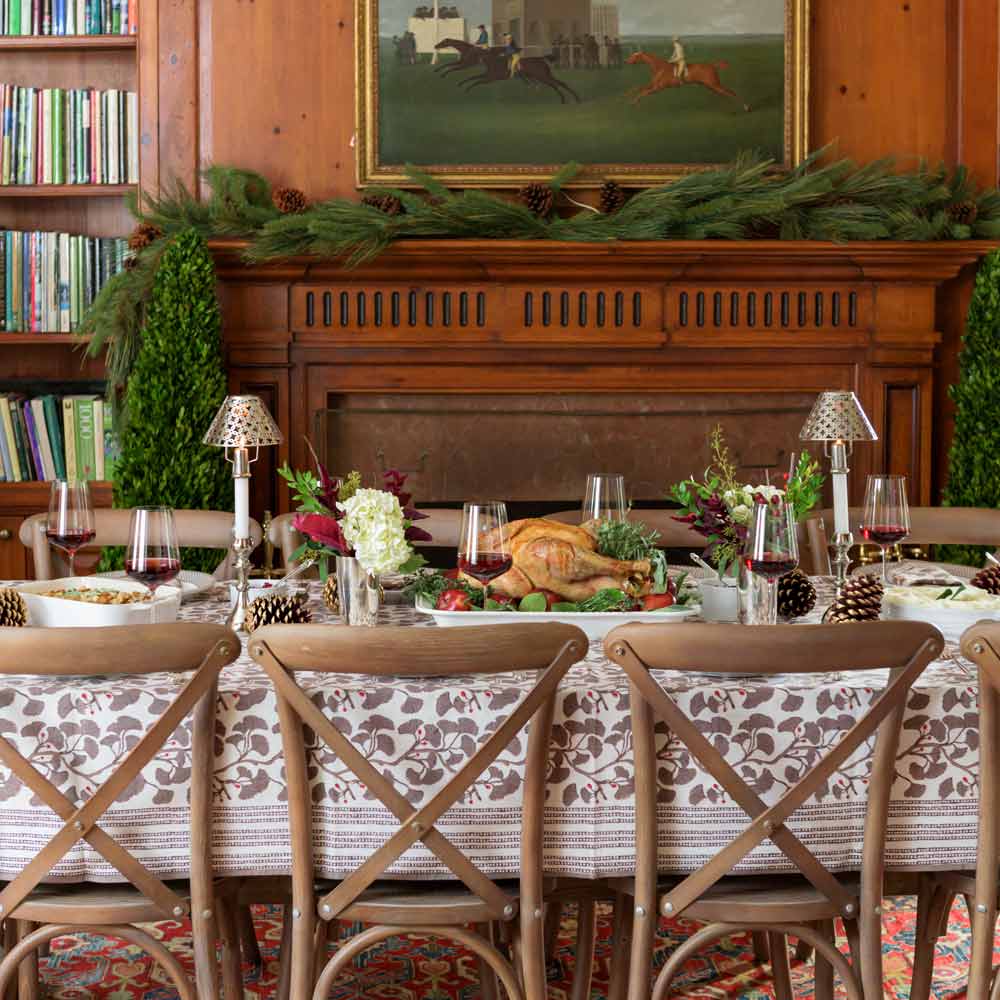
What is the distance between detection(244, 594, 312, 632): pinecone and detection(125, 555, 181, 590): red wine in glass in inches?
6.4

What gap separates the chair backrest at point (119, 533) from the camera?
3113mm

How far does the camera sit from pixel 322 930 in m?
1.86

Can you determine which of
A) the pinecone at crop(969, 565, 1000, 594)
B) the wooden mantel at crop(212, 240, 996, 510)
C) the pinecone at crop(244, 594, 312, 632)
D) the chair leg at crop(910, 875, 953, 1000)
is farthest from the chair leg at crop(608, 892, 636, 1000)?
the wooden mantel at crop(212, 240, 996, 510)

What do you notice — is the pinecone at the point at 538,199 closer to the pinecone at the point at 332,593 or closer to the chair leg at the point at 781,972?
the pinecone at the point at 332,593

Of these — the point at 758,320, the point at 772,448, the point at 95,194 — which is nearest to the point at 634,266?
the point at 758,320

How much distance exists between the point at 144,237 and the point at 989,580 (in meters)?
2.95

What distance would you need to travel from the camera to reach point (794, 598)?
2379 millimetres

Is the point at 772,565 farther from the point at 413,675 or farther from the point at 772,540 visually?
the point at 413,675

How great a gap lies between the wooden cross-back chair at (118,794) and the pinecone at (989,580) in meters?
1.48

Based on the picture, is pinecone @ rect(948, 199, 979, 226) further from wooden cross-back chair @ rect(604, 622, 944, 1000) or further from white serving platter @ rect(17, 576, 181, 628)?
white serving platter @ rect(17, 576, 181, 628)

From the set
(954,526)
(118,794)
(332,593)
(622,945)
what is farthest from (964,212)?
(118,794)

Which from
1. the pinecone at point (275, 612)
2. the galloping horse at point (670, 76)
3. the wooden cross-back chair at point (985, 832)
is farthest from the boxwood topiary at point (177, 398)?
the wooden cross-back chair at point (985, 832)

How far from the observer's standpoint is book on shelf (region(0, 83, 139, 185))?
450 centimetres

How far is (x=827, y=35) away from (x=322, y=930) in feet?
12.1
